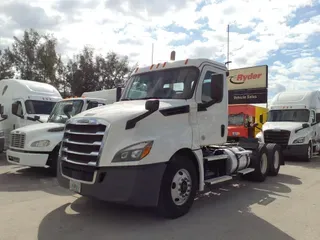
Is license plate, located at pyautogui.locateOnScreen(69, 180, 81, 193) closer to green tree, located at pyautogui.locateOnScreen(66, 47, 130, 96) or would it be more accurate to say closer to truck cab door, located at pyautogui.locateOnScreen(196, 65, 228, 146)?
truck cab door, located at pyautogui.locateOnScreen(196, 65, 228, 146)

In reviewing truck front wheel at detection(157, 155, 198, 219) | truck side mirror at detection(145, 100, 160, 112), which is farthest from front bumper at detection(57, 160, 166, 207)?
truck side mirror at detection(145, 100, 160, 112)

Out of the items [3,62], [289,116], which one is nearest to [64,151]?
[289,116]

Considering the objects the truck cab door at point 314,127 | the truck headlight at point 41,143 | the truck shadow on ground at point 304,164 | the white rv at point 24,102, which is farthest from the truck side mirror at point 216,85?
the truck cab door at point 314,127

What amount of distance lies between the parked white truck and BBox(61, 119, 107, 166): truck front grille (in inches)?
415

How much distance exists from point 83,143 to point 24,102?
9.23 metres

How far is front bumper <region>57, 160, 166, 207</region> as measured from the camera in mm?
4488

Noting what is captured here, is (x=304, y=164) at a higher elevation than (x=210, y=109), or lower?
lower

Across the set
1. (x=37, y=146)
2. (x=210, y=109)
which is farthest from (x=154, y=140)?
(x=37, y=146)

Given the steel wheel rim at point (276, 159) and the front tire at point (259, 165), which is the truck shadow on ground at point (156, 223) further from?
the steel wheel rim at point (276, 159)

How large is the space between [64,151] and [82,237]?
1.60 metres

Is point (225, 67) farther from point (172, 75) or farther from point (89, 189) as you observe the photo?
point (89, 189)

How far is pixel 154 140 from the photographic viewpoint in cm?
472

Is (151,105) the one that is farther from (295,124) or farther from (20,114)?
(295,124)

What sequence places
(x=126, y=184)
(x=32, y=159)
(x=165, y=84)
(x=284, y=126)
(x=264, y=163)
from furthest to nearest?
1. (x=284, y=126)
2. (x=264, y=163)
3. (x=32, y=159)
4. (x=165, y=84)
5. (x=126, y=184)
